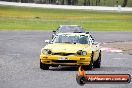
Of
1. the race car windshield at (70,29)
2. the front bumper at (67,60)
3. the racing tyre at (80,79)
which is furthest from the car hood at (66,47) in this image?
the race car windshield at (70,29)

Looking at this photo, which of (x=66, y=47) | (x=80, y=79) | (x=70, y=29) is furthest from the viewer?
(x=70, y=29)

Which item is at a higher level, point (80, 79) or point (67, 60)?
point (80, 79)

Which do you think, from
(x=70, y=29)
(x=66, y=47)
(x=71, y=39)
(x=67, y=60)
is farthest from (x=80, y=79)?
(x=70, y=29)

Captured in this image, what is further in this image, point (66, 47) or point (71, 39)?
point (71, 39)

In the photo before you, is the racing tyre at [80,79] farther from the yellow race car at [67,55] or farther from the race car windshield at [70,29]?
the race car windshield at [70,29]

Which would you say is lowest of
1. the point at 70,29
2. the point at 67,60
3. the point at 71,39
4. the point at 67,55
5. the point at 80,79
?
the point at 70,29

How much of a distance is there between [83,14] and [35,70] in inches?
2748

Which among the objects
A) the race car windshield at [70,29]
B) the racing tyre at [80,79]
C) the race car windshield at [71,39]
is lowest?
the race car windshield at [70,29]

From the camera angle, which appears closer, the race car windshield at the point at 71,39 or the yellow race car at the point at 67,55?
the yellow race car at the point at 67,55

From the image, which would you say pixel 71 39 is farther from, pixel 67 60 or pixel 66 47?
pixel 67 60

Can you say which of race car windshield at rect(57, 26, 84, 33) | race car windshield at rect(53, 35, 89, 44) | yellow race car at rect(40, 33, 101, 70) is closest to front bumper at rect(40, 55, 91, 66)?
yellow race car at rect(40, 33, 101, 70)

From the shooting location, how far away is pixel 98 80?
6.80 metres

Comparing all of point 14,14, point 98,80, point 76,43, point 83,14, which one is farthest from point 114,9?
point 98,80

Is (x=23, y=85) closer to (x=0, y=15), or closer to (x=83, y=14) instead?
(x=0, y=15)
